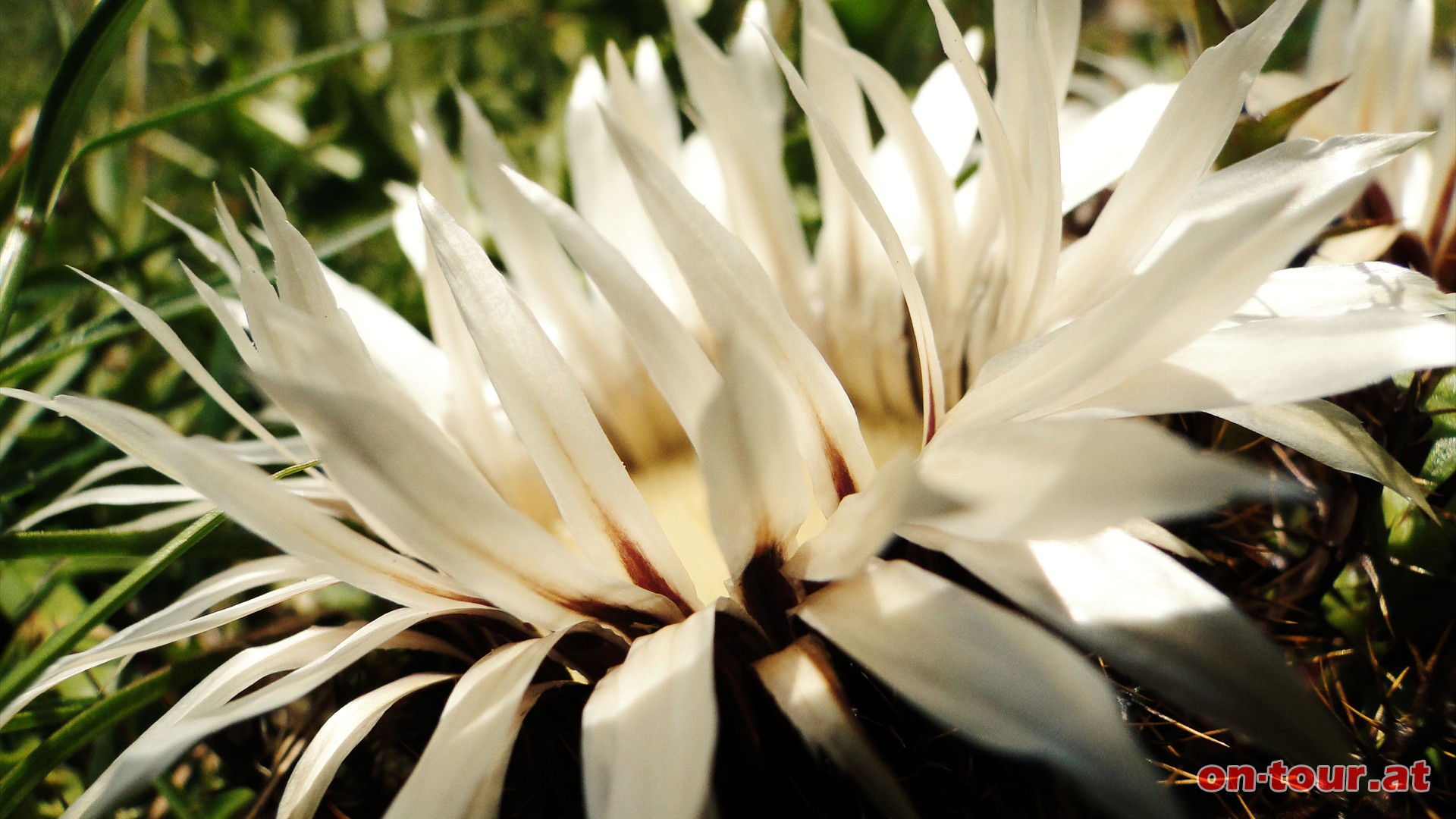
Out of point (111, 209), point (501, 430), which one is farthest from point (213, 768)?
point (111, 209)

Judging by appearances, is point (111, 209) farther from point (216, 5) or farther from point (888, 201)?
point (888, 201)

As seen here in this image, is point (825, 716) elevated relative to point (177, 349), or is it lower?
lower

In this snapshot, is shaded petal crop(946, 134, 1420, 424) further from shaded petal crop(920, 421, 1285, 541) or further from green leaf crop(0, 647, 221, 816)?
green leaf crop(0, 647, 221, 816)

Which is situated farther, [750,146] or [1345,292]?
[750,146]

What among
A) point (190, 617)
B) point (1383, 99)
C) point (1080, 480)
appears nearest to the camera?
point (1080, 480)

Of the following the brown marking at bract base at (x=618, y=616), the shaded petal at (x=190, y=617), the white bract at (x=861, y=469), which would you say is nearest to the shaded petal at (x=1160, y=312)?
the white bract at (x=861, y=469)

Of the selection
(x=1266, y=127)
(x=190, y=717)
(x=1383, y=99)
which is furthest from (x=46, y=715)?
(x=1383, y=99)

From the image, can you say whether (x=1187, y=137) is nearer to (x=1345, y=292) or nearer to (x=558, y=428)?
(x=1345, y=292)
